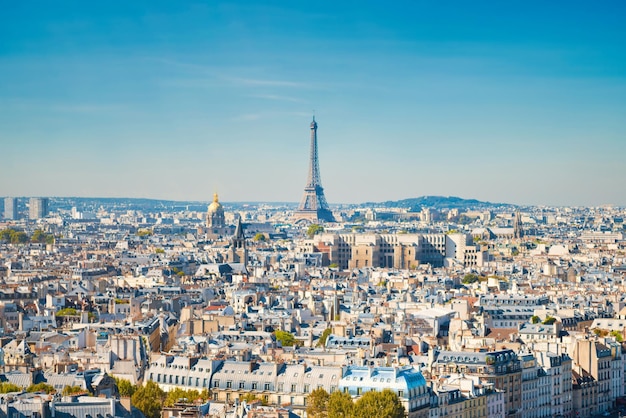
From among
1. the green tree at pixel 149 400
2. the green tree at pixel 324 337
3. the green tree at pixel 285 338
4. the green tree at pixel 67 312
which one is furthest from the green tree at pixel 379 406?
the green tree at pixel 67 312

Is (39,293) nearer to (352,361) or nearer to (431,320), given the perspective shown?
(431,320)

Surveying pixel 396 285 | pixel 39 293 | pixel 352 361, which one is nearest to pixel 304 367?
pixel 352 361

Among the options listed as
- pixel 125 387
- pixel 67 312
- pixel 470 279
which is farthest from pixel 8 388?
pixel 470 279

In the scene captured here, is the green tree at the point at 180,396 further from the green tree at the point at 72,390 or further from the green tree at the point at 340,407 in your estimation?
the green tree at the point at 340,407

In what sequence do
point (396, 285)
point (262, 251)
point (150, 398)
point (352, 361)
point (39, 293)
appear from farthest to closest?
point (262, 251)
point (396, 285)
point (39, 293)
point (352, 361)
point (150, 398)

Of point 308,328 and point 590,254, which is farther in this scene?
point 590,254

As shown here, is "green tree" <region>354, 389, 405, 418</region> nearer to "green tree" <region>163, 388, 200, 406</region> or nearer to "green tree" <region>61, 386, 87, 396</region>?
"green tree" <region>163, 388, 200, 406</region>

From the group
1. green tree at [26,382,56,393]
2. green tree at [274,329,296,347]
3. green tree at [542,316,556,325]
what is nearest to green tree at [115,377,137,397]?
green tree at [26,382,56,393]
